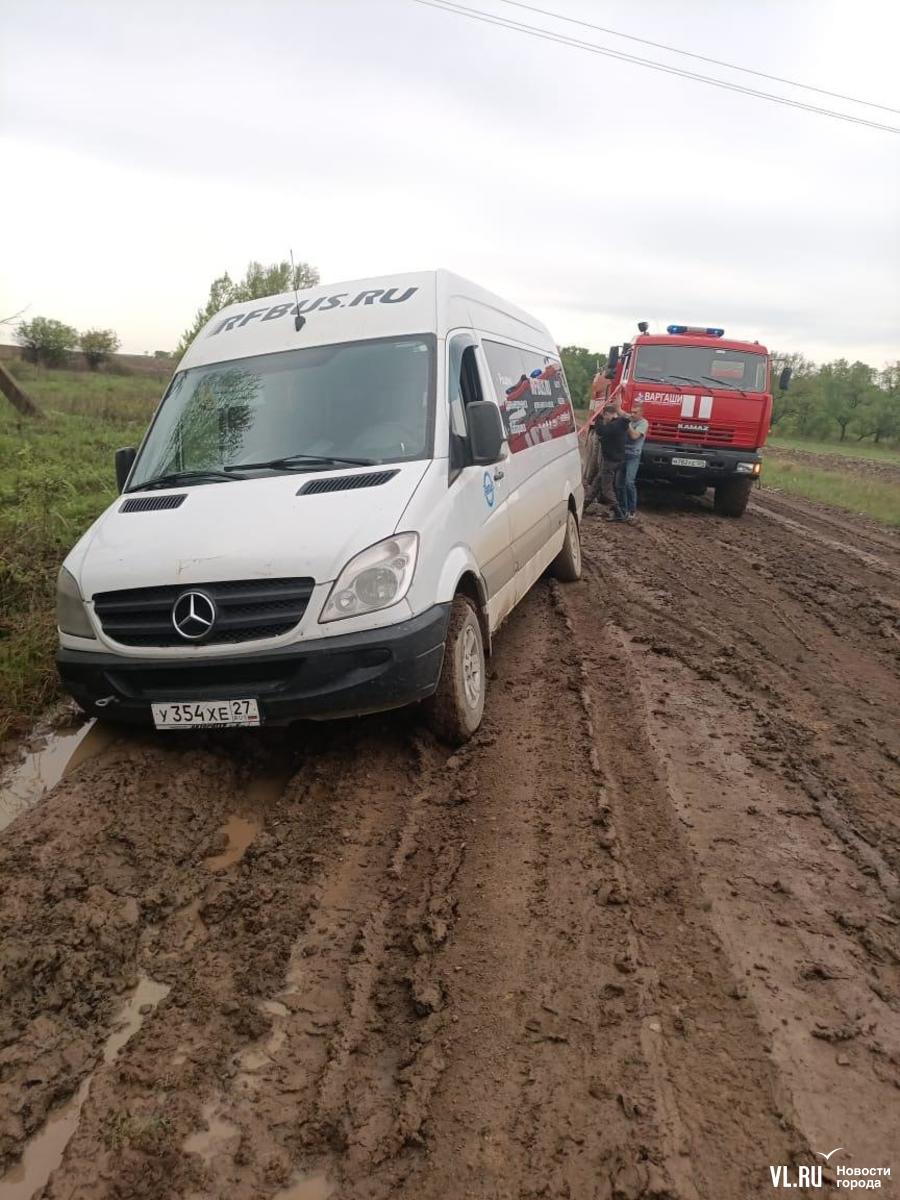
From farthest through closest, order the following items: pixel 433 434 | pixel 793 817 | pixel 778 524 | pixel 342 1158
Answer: pixel 778 524, pixel 433 434, pixel 793 817, pixel 342 1158

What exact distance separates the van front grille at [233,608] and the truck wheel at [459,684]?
0.74 meters

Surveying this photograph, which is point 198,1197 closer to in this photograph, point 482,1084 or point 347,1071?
point 347,1071

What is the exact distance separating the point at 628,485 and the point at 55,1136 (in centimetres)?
1077

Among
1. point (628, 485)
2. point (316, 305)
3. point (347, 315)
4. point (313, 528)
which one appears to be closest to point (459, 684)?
point (313, 528)

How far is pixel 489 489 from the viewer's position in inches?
179

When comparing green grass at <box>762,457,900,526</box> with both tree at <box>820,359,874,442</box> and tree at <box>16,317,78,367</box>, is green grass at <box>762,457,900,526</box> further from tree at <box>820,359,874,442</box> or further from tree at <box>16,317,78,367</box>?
tree at <box>820,359,874,442</box>

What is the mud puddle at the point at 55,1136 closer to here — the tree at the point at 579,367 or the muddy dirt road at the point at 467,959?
the muddy dirt road at the point at 467,959

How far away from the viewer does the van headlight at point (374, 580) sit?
3.41m

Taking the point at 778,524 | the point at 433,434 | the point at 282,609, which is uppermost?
the point at 433,434

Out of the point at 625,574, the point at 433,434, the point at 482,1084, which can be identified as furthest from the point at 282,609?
the point at 625,574

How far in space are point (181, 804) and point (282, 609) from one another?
0.95 m

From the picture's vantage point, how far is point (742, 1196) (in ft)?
5.76

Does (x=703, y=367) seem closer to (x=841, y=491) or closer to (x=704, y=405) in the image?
(x=704, y=405)

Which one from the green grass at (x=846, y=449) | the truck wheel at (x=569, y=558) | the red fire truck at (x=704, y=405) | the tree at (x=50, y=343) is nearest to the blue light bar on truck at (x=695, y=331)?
the red fire truck at (x=704, y=405)
